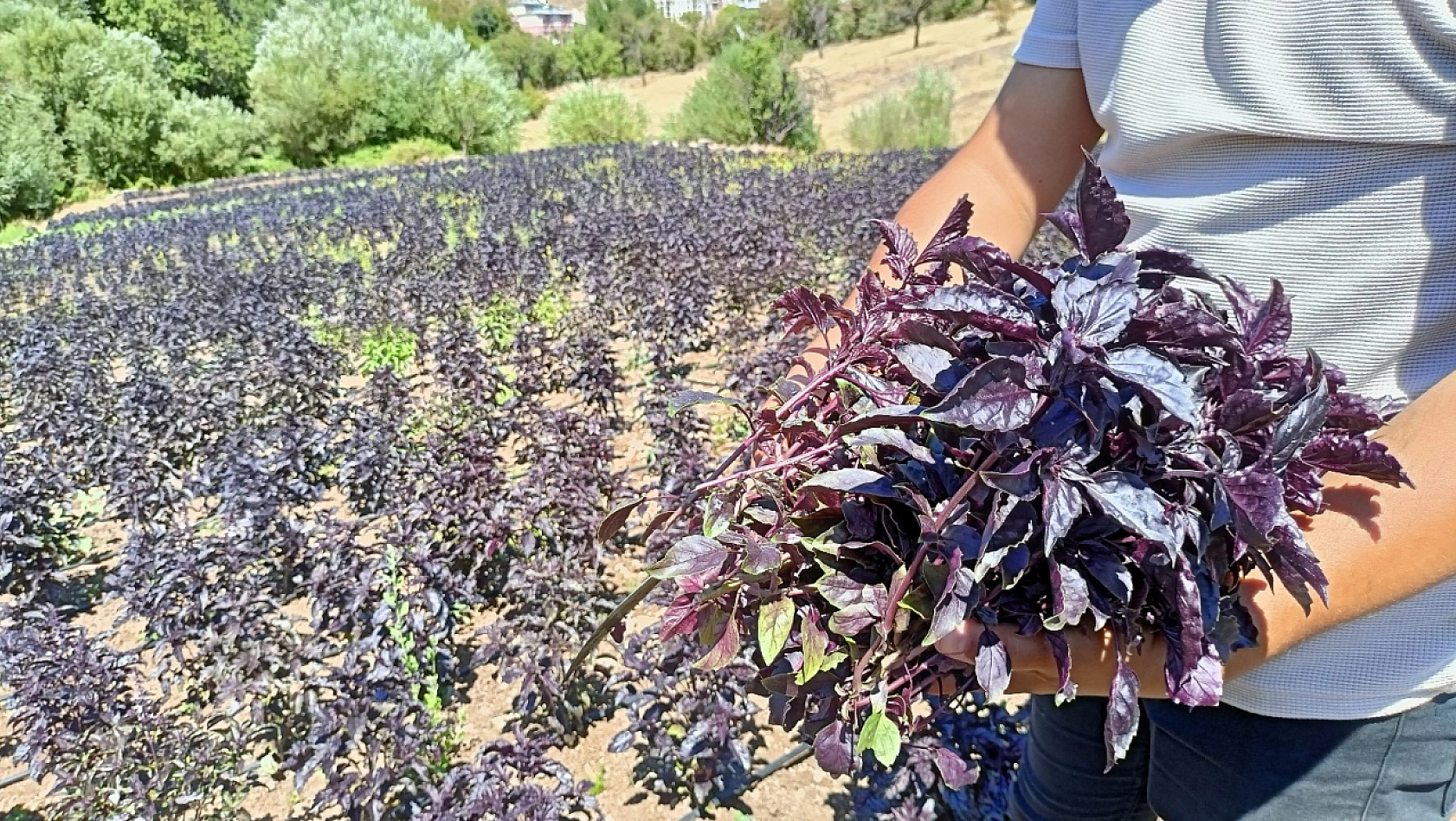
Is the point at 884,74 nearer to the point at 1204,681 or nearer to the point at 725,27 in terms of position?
the point at 725,27

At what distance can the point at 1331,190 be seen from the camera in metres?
1.04

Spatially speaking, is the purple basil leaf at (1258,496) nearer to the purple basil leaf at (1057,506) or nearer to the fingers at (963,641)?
the purple basil leaf at (1057,506)

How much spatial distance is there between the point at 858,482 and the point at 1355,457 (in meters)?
0.47

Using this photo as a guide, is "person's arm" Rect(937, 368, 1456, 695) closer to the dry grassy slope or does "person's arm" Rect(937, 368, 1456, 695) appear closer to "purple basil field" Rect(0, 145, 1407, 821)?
"purple basil field" Rect(0, 145, 1407, 821)

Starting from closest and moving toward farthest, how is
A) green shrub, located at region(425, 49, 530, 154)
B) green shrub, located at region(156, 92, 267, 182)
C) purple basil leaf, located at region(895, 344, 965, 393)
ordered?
purple basil leaf, located at region(895, 344, 965, 393) → green shrub, located at region(156, 92, 267, 182) → green shrub, located at region(425, 49, 530, 154)

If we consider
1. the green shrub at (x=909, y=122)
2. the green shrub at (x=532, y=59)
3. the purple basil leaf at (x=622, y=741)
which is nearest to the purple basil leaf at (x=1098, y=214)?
the purple basil leaf at (x=622, y=741)

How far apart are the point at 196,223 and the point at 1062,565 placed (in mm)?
14689

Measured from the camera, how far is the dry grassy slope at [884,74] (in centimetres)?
3625

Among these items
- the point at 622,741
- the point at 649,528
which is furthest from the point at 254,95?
the point at 649,528

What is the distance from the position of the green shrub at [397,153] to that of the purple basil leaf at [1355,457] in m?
30.5

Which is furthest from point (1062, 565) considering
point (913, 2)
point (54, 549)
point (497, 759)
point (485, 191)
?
point (913, 2)

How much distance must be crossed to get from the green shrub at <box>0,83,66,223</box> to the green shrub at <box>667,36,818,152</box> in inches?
688

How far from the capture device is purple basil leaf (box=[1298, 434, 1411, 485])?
2.62 feet

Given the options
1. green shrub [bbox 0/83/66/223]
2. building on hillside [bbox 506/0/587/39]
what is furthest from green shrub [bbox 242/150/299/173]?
building on hillside [bbox 506/0/587/39]
